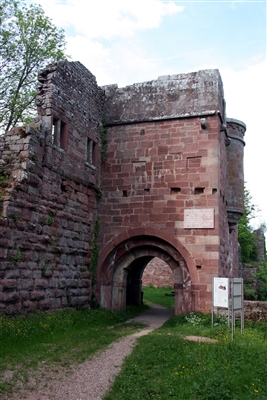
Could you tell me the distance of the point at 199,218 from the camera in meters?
11.8

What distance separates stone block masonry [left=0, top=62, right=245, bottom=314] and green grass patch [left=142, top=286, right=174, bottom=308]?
5745 mm

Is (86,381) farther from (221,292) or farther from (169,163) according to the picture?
(169,163)

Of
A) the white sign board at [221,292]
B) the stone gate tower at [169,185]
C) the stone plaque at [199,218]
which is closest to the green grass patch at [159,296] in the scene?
the stone gate tower at [169,185]

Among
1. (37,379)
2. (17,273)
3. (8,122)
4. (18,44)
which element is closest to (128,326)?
(17,273)

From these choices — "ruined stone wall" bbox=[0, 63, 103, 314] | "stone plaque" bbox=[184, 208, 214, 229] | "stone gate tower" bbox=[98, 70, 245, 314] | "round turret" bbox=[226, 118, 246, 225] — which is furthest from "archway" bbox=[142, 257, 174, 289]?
"stone plaque" bbox=[184, 208, 214, 229]

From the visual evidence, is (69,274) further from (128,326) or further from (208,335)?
(208,335)

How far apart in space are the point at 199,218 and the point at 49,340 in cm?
564

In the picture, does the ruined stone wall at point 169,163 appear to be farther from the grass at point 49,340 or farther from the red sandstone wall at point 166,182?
the grass at point 49,340

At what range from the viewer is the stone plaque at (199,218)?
38.1 feet

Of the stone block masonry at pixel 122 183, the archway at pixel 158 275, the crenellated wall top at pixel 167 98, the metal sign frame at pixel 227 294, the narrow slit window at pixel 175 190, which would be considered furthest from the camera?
the archway at pixel 158 275

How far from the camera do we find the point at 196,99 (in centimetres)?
1254

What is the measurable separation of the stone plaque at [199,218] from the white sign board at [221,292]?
2.64 metres

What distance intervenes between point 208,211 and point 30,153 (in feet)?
16.9

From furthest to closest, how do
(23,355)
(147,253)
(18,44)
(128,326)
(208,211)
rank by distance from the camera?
(18,44) → (147,253) → (208,211) → (128,326) → (23,355)
